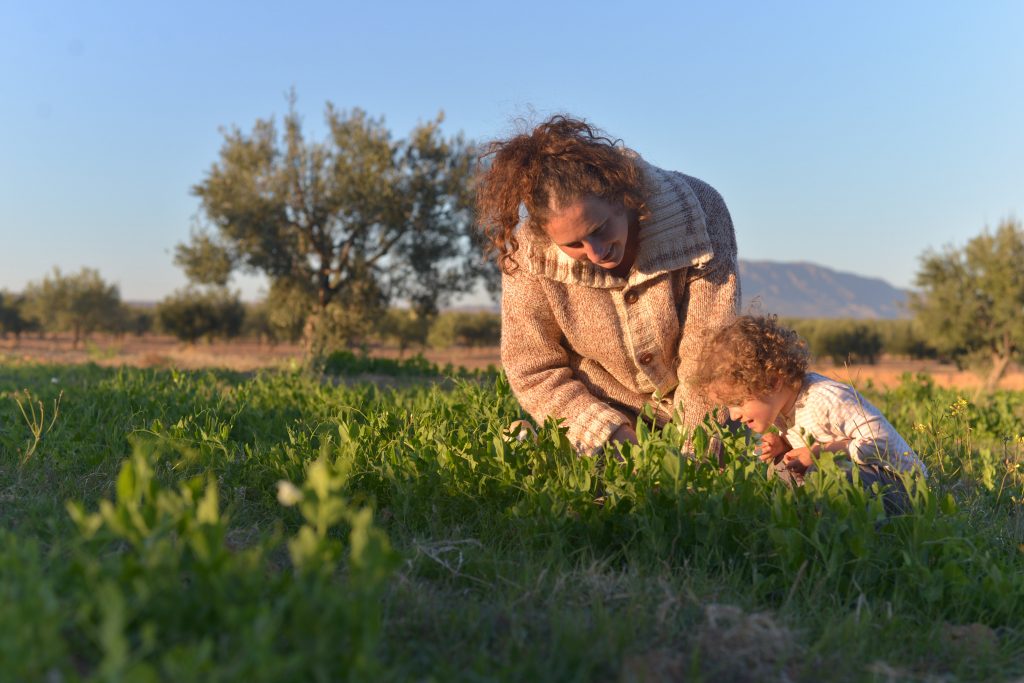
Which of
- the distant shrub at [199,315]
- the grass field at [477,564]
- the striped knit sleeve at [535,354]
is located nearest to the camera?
the grass field at [477,564]

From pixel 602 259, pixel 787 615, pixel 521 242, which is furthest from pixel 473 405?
pixel 787 615

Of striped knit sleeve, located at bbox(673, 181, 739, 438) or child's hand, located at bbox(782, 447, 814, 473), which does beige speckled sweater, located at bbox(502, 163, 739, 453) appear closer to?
striped knit sleeve, located at bbox(673, 181, 739, 438)

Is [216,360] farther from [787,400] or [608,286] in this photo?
[787,400]

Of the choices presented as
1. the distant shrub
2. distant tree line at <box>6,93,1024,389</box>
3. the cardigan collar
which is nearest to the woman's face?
the cardigan collar

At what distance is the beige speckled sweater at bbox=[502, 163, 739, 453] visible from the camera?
378cm

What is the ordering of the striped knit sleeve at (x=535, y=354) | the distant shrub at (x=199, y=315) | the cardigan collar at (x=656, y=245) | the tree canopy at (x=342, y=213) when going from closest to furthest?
the cardigan collar at (x=656, y=245) → the striped knit sleeve at (x=535, y=354) → the tree canopy at (x=342, y=213) → the distant shrub at (x=199, y=315)

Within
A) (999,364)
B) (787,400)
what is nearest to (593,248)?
(787,400)

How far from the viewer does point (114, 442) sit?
13.7 feet

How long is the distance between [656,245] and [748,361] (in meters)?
0.72

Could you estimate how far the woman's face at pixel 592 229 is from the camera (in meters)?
3.31

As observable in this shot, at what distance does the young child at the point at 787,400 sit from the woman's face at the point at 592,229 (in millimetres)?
664

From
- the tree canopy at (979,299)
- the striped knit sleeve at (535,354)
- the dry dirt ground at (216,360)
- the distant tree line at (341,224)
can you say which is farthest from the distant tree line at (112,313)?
the striped knit sleeve at (535,354)

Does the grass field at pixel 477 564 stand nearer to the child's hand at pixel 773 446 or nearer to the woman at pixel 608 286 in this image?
the woman at pixel 608 286

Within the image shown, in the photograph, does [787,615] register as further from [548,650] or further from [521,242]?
[521,242]
